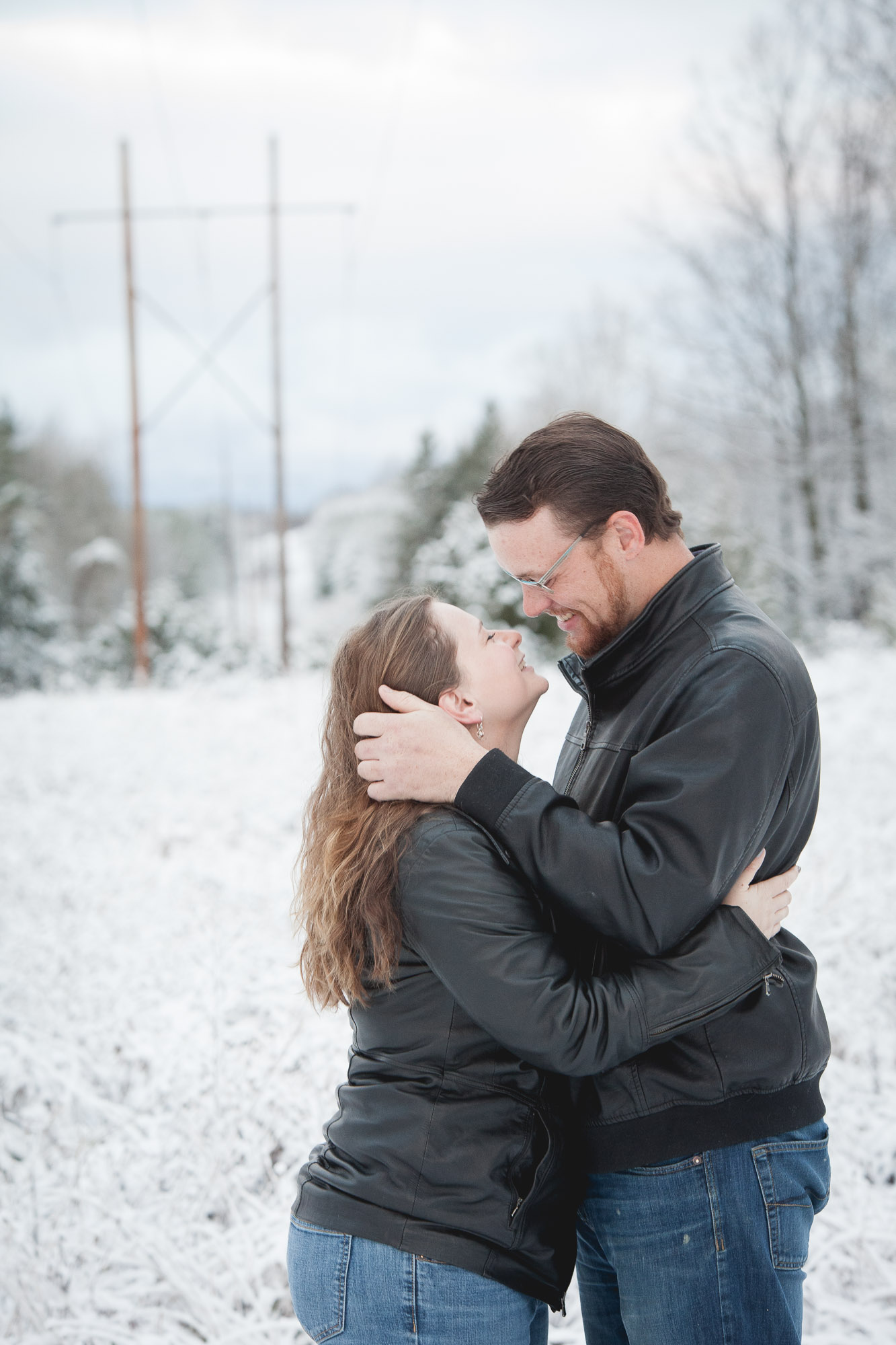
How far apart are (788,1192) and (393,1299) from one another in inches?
28.9

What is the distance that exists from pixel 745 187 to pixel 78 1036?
1759cm

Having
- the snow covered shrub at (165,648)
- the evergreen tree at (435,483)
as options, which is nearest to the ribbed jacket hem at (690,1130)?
the snow covered shrub at (165,648)

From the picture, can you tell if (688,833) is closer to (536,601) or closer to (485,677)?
(485,677)

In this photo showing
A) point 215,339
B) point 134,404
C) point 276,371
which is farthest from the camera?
point 276,371

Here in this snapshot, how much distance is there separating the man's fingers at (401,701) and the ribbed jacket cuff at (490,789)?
0.17 m

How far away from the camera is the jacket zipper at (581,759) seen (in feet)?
6.73

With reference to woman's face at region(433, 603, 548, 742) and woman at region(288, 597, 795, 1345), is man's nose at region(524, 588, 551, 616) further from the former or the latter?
woman at region(288, 597, 795, 1345)

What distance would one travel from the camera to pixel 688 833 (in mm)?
1555

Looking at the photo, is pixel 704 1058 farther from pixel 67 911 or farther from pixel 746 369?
pixel 746 369

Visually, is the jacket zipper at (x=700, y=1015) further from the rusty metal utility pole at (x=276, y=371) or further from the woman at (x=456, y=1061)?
the rusty metal utility pole at (x=276, y=371)

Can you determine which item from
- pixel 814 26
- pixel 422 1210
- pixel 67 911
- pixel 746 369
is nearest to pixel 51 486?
pixel 746 369

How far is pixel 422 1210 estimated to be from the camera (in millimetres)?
1571

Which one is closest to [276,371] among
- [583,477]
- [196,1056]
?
[196,1056]

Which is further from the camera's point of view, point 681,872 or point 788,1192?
point 788,1192
